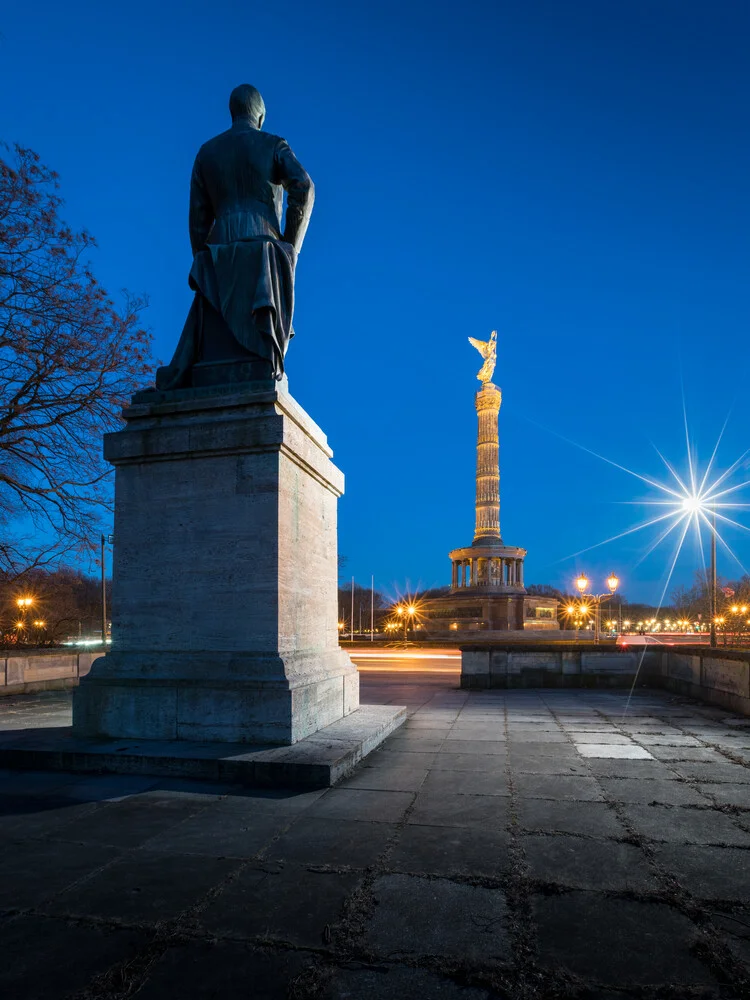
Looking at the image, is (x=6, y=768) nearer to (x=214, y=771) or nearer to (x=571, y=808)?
(x=214, y=771)

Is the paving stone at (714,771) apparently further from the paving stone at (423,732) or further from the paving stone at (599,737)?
the paving stone at (423,732)

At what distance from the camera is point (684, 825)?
13.2ft

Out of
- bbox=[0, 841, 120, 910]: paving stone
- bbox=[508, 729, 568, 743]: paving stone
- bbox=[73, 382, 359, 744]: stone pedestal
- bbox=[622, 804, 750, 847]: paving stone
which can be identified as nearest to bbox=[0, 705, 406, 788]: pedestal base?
bbox=[73, 382, 359, 744]: stone pedestal

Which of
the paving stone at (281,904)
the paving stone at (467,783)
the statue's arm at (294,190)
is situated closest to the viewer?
the paving stone at (281,904)

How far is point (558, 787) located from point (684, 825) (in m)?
1.04

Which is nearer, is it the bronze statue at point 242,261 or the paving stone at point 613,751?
the paving stone at point 613,751

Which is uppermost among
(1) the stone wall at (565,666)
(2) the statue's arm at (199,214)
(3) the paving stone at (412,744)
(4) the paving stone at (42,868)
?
(2) the statue's arm at (199,214)

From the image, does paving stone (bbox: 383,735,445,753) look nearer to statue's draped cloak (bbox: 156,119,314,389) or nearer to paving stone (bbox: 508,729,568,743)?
paving stone (bbox: 508,729,568,743)

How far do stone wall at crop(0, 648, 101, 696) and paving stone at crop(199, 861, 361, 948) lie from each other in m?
11.5

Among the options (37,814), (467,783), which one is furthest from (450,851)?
(37,814)

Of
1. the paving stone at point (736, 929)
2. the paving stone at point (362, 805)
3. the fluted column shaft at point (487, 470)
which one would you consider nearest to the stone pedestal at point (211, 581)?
the paving stone at point (362, 805)

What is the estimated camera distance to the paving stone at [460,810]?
4035 millimetres

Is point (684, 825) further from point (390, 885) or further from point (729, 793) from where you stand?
point (390, 885)

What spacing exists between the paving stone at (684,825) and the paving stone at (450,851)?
100 cm
